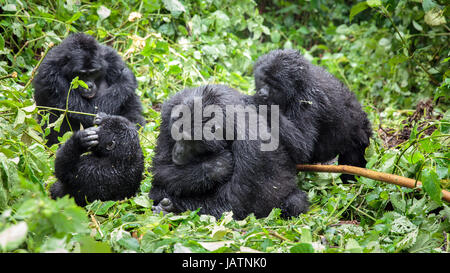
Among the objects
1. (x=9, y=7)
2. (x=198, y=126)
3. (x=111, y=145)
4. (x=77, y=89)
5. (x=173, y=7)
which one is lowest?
(x=111, y=145)

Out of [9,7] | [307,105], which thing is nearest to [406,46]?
[307,105]

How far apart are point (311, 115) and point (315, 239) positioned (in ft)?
3.96

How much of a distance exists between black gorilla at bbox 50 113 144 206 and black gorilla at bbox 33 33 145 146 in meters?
1.59

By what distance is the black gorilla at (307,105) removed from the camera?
418 cm

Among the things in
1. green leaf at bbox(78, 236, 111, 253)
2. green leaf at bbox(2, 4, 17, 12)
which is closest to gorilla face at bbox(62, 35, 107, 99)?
green leaf at bbox(2, 4, 17, 12)

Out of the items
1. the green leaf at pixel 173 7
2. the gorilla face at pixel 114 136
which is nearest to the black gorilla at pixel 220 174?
the gorilla face at pixel 114 136

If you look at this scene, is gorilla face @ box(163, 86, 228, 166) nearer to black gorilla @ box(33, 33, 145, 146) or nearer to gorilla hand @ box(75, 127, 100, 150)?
gorilla hand @ box(75, 127, 100, 150)

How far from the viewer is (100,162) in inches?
153

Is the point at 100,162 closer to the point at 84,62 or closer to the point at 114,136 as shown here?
the point at 114,136

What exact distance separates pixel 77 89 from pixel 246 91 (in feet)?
7.82

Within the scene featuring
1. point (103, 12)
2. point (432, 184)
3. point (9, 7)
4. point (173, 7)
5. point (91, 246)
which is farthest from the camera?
Result: point (173, 7)

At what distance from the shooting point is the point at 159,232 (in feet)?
10.6
